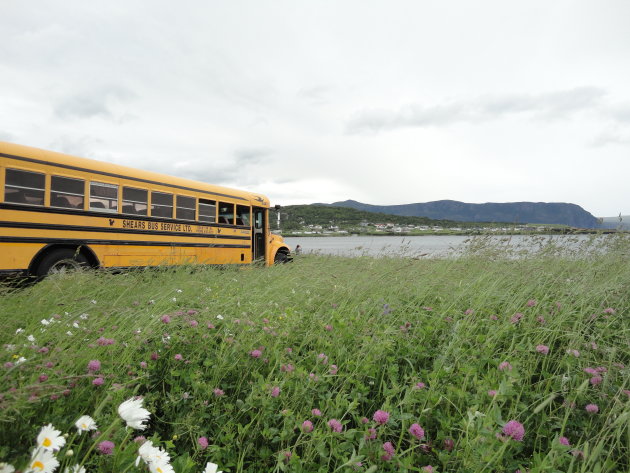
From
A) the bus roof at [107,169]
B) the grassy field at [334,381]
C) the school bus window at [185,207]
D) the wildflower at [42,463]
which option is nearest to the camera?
the wildflower at [42,463]

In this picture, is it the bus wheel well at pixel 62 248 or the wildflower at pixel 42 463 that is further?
the bus wheel well at pixel 62 248

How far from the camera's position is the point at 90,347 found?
2.54m

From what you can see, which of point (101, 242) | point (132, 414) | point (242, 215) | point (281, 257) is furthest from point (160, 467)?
point (281, 257)

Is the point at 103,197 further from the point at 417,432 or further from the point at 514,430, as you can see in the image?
the point at 514,430

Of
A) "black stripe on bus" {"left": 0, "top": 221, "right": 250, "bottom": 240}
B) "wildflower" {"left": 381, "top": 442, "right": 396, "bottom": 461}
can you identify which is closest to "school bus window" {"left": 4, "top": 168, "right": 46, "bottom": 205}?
"black stripe on bus" {"left": 0, "top": 221, "right": 250, "bottom": 240}

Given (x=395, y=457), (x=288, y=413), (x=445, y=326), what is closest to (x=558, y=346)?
(x=445, y=326)

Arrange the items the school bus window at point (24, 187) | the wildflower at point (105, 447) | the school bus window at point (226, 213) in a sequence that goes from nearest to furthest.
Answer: the wildflower at point (105, 447), the school bus window at point (24, 187), the school bus window at point (226, 213)

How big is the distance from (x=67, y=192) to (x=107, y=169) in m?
1.08

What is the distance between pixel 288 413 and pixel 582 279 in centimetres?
437

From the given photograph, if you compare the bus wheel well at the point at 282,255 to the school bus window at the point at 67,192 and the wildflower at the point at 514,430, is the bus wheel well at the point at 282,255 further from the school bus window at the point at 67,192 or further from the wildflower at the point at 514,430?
the wildflower at the point at 514,430

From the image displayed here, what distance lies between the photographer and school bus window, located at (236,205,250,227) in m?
13.2

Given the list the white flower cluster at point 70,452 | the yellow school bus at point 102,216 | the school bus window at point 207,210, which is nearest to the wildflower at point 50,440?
the white flower cluster at point 70,452

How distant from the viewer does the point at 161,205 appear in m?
10.5

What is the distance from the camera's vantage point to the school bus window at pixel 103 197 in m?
8.86
